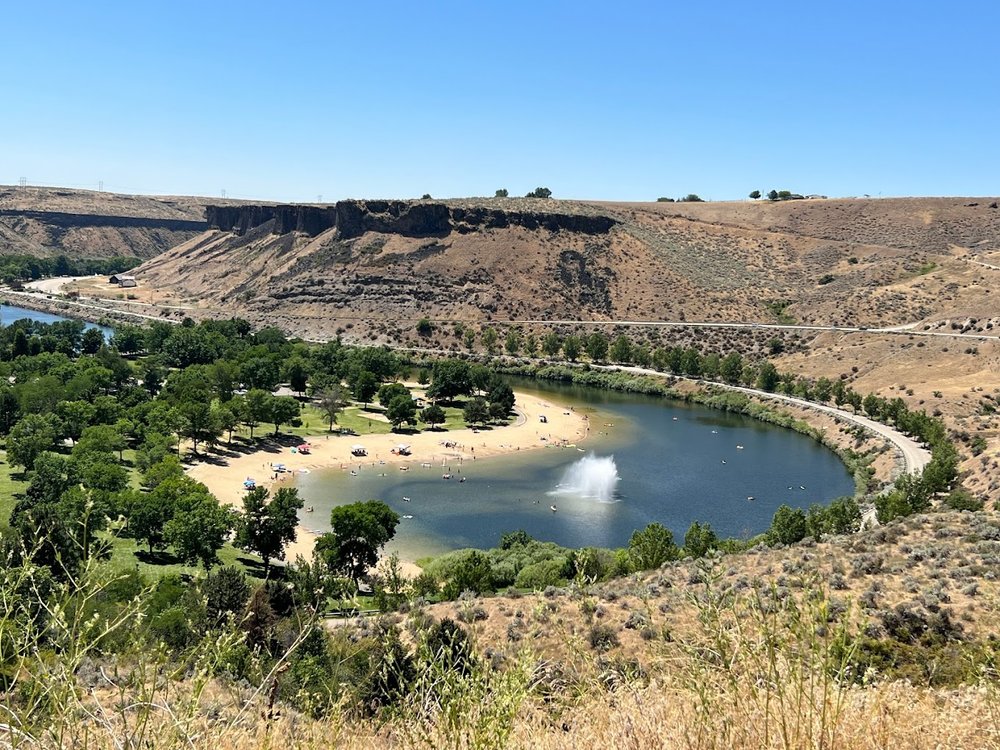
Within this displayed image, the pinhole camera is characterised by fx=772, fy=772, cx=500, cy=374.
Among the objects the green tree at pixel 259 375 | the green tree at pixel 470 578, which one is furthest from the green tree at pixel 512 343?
the green tree at pixel 470 578

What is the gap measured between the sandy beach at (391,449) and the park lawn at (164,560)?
453 centimetres

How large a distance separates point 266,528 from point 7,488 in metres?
18.5

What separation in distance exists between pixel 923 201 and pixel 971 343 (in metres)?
79.9

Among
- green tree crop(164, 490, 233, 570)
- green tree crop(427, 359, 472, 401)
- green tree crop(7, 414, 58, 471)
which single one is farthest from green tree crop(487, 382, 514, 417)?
green tree crop(164, 490, 233, 570)

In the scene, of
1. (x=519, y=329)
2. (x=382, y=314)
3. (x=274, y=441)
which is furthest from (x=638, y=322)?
(x=274, y=441)

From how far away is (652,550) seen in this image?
3525cm

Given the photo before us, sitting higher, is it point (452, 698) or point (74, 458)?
point (452, 698)

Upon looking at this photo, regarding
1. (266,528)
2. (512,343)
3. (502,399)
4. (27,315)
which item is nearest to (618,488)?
(502,399)

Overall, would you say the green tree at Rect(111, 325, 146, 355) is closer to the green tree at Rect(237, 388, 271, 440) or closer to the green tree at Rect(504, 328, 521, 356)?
the green tree at Rect(237, 388, 271, 440)

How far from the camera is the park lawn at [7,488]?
40.9m

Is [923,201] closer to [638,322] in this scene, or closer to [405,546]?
[638,322]

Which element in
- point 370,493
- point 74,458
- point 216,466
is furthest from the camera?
point 216,466

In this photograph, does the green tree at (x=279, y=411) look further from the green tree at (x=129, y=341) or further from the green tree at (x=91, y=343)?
the green tree at (x=129, y=341)

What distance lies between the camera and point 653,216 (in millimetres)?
157500
